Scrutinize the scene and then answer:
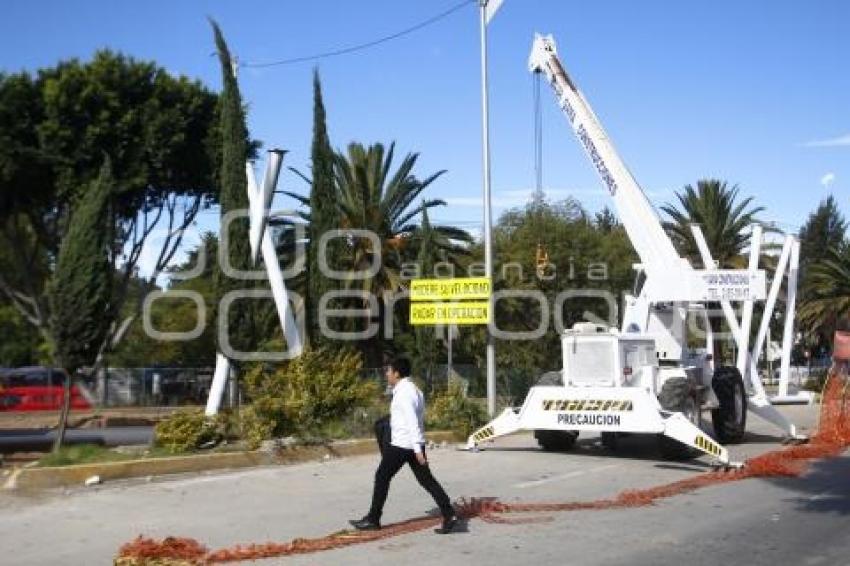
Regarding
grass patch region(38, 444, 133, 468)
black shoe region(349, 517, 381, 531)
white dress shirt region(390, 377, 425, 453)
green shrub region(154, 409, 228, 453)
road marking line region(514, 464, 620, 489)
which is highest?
white dress shirt region(390, 377, 425, 453)

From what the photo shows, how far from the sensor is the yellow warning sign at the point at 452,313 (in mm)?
19469

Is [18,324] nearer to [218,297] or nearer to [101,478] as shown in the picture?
[218,297]

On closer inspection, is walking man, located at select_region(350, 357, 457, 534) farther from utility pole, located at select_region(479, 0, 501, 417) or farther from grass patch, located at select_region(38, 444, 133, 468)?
utility pole, located at select_region(479, 0, 501, 417)

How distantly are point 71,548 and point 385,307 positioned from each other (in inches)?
1025

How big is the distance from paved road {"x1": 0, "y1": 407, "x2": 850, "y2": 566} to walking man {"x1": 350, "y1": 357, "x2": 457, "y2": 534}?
38 centimetres

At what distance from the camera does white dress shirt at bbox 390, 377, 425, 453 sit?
943 cm

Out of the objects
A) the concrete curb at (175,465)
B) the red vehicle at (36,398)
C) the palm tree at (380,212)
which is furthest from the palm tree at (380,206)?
the concrete curb at (175,465)

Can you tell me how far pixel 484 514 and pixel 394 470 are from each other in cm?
156

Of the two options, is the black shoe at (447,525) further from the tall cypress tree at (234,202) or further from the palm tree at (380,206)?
the palm tree at (380,206)

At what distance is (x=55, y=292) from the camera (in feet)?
Answer: 48.8

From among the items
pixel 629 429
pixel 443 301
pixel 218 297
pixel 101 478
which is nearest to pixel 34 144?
pixel 218 297

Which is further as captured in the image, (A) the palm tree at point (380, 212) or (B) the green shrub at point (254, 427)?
(A) the palm tree at point (380, 212)

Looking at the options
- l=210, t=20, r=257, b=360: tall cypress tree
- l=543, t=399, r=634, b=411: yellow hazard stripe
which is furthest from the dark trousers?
l=210, t=20, r=257, b=360: tall cypress tree

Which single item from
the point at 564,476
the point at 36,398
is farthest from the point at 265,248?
the point at 36,398
